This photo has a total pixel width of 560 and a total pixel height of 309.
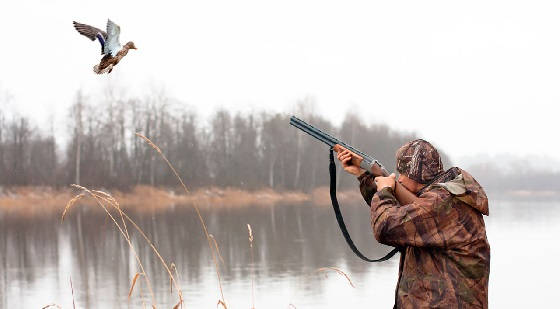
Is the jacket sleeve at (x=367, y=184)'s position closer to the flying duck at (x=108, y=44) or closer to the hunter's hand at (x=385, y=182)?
the hunter's hand at (x=385, y=182)

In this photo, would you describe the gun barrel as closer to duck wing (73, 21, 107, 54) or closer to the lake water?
duck wing (73, 21, 107, 54)

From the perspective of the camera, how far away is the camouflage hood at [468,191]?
→ 2400 millimetres

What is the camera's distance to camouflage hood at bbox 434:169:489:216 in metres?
2.40

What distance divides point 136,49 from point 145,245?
57.4 ft

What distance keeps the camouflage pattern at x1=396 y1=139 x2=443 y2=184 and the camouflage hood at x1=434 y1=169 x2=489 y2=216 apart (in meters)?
0.12

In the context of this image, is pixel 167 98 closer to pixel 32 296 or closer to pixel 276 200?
pixel 276 200

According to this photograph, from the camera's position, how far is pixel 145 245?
19.7 meters

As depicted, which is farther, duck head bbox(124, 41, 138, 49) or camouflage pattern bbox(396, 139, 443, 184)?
duck head bbox(124, 41, 138, 49)

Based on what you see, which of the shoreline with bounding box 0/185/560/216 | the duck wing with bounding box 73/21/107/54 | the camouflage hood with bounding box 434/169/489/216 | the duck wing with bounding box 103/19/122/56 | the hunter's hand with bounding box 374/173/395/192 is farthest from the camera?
the shoreline with bounding box 0/185/560/216

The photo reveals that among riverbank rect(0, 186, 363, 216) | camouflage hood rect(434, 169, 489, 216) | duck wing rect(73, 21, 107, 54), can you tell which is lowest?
riverbank rect(0, 186, 363, 216)

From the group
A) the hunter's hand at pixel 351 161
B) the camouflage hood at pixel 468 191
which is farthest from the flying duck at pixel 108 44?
the camouflage hood at pixel 468 191

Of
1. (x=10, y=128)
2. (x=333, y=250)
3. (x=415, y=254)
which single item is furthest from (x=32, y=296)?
(x=10, y=128)

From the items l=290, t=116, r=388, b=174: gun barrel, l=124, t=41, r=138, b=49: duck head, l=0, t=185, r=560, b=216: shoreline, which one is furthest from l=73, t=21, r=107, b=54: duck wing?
l=0, t=185, r=560, b=216: shoreline

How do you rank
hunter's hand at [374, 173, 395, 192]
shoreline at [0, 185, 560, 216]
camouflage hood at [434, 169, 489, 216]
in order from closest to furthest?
camouflage hood at [434, 169, 489, 216], hunter's hand at [374, 173, 395, 192], shoreline at [0, 185, 560, 216]
